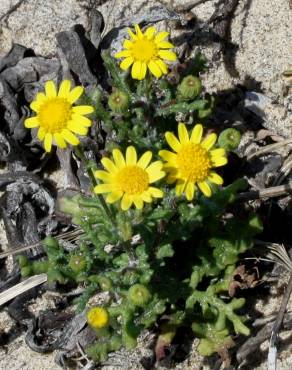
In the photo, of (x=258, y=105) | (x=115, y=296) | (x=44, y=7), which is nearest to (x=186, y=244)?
(x=115, y=296)

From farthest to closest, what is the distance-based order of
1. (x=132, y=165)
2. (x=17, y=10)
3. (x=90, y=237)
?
(x=17, y=10)
(x=90, y=237)
(x=132, y=165)

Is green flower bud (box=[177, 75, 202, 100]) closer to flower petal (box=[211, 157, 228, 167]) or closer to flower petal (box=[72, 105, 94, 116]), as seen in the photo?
flower petal (box=[211, 157, 228, 167])

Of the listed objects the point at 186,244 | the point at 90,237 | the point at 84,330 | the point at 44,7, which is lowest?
the point at 84,330

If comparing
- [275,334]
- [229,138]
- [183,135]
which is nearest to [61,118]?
[183,135]

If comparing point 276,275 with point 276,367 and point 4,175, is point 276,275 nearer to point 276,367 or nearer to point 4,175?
point 276,367

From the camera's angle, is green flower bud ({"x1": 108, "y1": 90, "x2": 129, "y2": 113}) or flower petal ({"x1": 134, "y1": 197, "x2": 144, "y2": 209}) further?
green flower bud ({"x1": 108, "y1": 90, "x2": 129, "y2": 113})

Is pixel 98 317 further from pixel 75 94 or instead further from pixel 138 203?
pixel 75 94

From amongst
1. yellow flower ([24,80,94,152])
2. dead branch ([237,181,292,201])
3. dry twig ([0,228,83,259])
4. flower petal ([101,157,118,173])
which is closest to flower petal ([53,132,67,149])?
yellow flower ([24,80,94,152])

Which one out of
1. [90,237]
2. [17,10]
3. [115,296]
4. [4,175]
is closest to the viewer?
[90,237]
